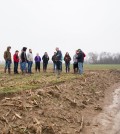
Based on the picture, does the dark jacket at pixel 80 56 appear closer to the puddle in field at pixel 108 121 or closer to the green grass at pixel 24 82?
the green grass at pixel 24 82

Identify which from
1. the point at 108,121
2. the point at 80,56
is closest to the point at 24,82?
the point at 108,121

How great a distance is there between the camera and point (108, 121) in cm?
1350

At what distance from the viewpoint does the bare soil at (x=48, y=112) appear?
10744 mm

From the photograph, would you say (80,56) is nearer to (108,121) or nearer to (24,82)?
(24,82)

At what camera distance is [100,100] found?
Answer: 17938 millimetres

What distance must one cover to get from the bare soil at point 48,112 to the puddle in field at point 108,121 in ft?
0.63

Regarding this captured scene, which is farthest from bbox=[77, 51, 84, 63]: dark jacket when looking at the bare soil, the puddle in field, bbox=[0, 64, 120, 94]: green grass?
the bare soil

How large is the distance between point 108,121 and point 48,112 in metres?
2.55

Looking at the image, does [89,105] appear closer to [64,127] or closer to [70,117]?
[70,117]

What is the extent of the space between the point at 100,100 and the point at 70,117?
17.5 feet

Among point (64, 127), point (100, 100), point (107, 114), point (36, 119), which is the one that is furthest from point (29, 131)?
point (100, 100)

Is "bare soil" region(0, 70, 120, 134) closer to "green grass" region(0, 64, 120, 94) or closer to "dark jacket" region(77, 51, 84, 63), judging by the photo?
"green grass" region(0, 64, 120, 94)

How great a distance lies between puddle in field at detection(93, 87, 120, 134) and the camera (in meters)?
12.2

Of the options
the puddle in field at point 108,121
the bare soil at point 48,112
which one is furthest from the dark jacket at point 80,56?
the bare soil at point 48,112
